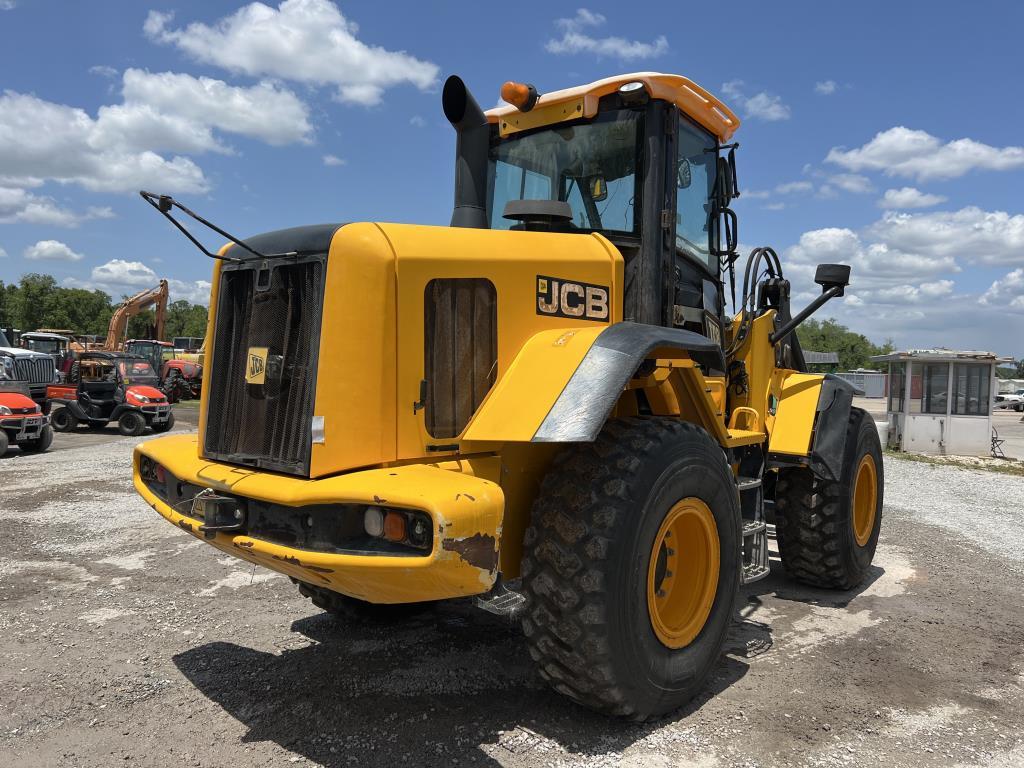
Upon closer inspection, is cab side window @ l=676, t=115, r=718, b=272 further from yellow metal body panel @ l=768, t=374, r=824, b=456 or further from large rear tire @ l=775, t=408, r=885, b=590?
large rear tire @ l=775, t=408, r=885, b=590

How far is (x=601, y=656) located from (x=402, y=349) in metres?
1.38

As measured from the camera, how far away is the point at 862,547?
19.0ft

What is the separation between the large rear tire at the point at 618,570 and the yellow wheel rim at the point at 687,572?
0.01 meters

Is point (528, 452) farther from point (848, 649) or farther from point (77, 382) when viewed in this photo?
point (77, 382)

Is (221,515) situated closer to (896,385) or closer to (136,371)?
(896,385)

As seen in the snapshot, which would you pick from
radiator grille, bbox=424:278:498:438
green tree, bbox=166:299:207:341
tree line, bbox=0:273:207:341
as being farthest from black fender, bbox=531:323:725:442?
green tree, bbox=166:299:207:341

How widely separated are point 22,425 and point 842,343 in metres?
94.6

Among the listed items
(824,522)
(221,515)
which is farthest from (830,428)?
(221,515)

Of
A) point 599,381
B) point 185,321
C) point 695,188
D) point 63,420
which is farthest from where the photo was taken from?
point 185,321

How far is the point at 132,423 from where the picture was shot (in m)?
16.6

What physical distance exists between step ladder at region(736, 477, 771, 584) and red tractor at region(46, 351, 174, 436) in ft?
48.9

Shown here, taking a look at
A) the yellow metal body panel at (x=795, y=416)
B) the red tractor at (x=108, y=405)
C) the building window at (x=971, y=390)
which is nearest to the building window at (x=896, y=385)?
the building window at (x=971, y=390)

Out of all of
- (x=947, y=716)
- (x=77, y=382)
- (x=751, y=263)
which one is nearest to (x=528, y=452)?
(x=947, y=716)

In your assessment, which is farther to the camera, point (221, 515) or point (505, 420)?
point (221, 515)
